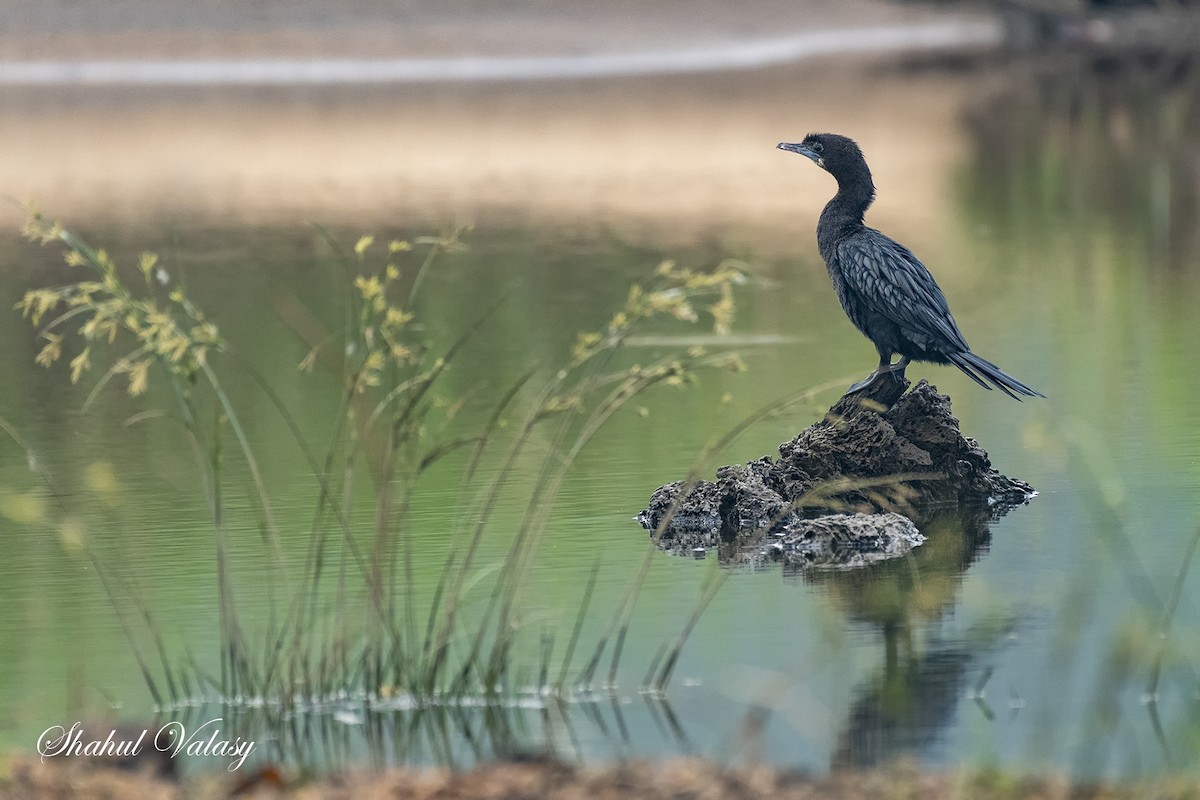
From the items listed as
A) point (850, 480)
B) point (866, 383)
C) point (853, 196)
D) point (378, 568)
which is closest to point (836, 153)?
point (853, 196)

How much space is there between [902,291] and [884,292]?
0.25ft

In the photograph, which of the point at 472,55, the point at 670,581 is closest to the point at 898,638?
the point at 670,581

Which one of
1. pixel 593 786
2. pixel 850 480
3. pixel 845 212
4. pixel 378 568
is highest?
pixel 845 212

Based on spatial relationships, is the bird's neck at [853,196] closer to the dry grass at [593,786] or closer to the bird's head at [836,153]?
the bird's head at [836,153]

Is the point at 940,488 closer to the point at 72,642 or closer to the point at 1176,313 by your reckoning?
the point at 72,642

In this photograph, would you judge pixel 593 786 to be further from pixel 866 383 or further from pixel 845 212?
pixel 845 212

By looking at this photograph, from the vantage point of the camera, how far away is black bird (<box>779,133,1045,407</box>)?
8695mm

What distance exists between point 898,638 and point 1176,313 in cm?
833

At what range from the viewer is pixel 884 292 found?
28.6 feet

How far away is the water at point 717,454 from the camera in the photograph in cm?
598

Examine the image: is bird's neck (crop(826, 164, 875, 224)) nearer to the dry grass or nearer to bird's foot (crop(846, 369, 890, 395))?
bird's foot (crop(846, 369, 890, 395))
